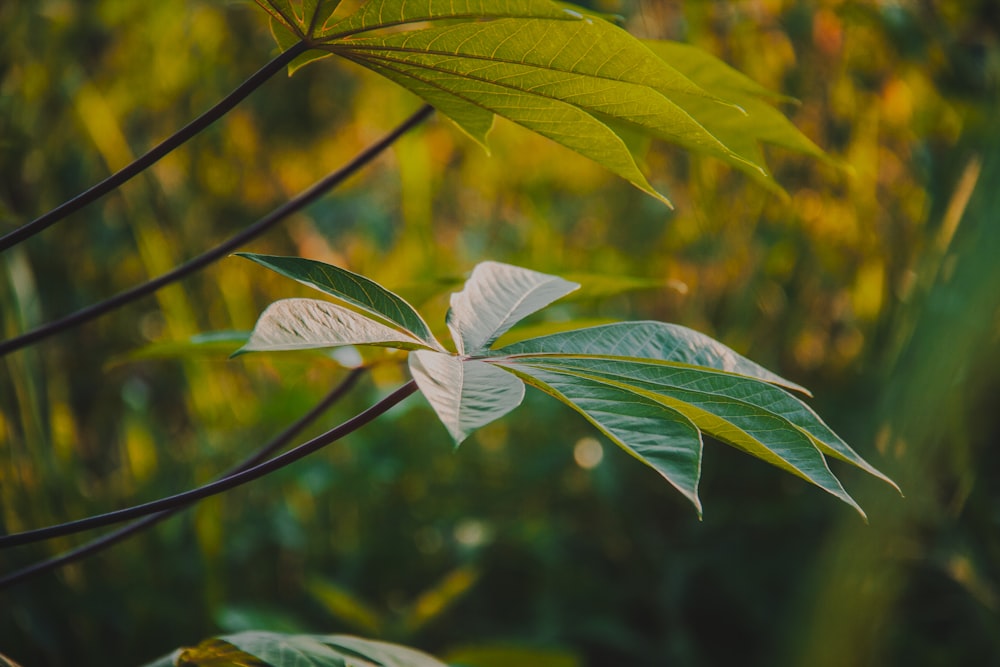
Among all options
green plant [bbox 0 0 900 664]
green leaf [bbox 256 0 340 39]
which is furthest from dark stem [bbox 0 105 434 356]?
green leaf [bbox 256 0 340 39]

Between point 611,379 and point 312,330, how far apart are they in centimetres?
11

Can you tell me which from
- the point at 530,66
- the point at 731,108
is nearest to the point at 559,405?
the point at 731,108

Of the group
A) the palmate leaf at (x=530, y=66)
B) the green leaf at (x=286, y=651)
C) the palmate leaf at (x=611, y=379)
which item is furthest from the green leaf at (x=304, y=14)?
the green leaf at (x=286, y=651)

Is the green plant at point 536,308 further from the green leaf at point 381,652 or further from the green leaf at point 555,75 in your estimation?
the green leaf at point 381,652

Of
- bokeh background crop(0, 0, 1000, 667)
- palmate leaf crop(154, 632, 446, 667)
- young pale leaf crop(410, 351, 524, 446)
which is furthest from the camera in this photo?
bokeh background crop(0, 0, 1000, 667)

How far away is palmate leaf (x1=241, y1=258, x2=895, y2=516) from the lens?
8.2 inches

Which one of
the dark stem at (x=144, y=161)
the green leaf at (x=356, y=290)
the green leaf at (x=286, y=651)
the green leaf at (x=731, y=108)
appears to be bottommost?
the green leaf at (x=286, y=651)

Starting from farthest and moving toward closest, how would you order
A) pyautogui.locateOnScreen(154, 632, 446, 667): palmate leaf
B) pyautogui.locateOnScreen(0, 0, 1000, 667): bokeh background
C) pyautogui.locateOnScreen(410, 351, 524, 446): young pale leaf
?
pyautogui.locateOnScreen(0, 0, 1000, 667): bokeh background
pyautogui.locateOnScreen(154, 632, 446, 667): palmate leaf
pyautogui.locateOnScreen(410, 351, 524, 446): young pale leaf

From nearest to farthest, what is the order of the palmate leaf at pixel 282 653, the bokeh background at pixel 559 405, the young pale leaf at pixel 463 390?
1. the young pale leaf at pixel 463 390
2. the palmate leaf at pixel 282 653
3. the bokeh background at pixel 559 405

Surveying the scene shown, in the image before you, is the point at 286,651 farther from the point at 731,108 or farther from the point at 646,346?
the point at 731,108

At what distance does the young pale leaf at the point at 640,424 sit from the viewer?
20 centimetres

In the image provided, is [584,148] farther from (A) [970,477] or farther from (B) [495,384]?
(A) [970,477]

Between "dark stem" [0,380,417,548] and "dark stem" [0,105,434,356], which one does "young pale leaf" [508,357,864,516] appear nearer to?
"dark stem" [0,380,417,548]

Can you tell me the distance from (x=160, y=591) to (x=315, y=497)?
0.25 meters
